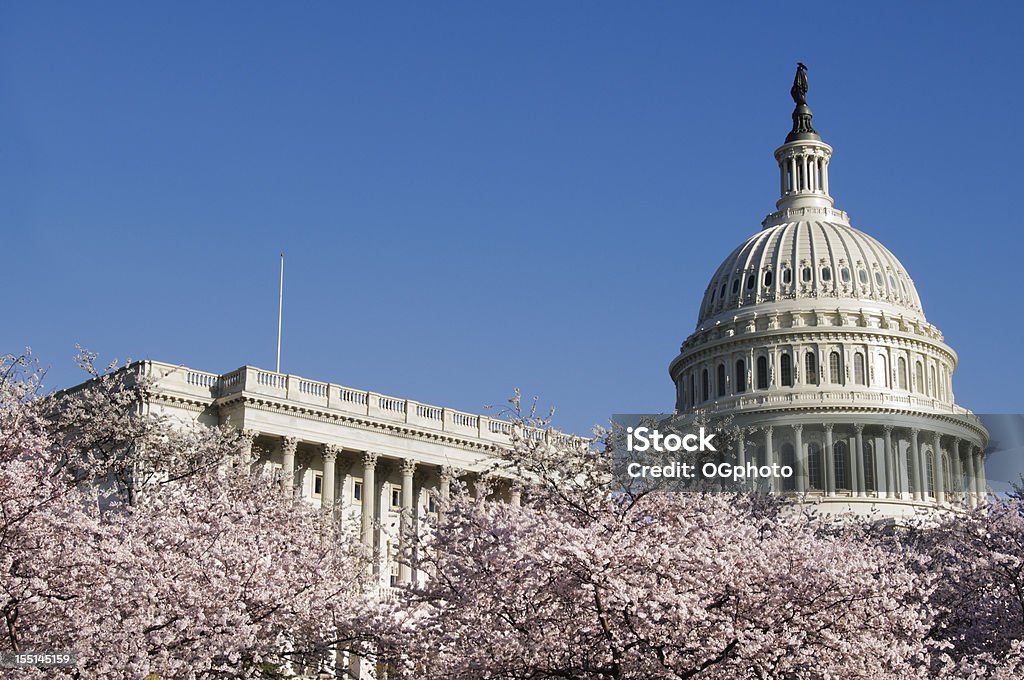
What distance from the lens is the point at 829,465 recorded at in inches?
5236

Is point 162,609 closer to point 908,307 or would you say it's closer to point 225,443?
point 225,443

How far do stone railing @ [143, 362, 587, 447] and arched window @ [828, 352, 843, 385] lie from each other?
191 ft

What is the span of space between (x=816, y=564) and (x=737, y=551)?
1.54m

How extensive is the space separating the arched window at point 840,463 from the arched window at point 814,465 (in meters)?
1.43

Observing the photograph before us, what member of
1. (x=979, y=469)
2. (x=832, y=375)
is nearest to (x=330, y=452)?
(x=832, y=375)

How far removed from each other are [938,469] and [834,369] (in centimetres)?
1292

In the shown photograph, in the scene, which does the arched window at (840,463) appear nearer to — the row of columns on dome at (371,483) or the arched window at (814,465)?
the arched window at (814,465)

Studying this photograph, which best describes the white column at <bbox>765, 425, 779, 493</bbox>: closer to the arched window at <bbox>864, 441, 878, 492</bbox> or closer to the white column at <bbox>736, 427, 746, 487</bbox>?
the white column at <bbox>736, 427, 746, 487</bbox>

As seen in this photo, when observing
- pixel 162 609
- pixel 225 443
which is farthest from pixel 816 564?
pixel 225 443

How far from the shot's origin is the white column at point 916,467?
438 feet

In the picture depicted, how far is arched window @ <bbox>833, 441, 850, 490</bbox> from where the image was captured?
438 ft

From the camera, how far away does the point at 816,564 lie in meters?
29.1

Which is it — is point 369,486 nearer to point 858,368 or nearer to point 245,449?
point 245,449

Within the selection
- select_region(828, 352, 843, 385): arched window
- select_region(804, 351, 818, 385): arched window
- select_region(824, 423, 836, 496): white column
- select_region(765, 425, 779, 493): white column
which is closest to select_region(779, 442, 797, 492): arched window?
select_region(765, 425, 779, 493): white column
